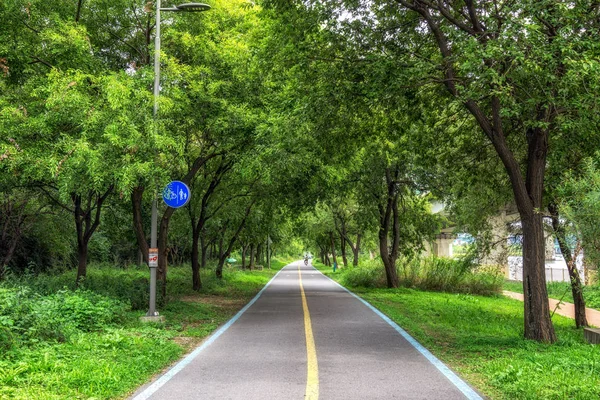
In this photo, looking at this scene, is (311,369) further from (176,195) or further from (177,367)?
(176,195)

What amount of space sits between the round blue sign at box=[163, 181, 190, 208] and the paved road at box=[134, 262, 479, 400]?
308 cm

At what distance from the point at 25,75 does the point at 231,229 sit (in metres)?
20.4

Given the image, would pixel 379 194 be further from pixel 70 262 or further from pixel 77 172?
pixel 70 262

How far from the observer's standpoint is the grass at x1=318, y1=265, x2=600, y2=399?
6102mm

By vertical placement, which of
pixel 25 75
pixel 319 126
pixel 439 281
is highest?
pixel 25 75

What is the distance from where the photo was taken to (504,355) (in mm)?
8352

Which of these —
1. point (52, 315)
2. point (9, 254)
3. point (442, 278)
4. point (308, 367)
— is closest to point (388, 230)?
point (442, 278)

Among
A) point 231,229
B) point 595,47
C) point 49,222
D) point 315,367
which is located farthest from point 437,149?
point 231,229

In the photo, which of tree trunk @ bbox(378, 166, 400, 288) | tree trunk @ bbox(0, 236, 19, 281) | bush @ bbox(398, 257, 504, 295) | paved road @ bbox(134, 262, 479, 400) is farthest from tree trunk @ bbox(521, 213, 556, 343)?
tree trunk @ bbox(0, 236, 19, 281)

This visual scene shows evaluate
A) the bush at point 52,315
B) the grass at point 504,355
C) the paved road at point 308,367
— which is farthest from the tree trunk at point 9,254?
the grass at point 504,355

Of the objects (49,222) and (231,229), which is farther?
(231,229)

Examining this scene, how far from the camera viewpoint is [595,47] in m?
7.93

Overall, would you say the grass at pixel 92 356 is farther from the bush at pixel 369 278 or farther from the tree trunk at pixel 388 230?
the bush at pixel 369 278

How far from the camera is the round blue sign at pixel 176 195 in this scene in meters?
11.5
